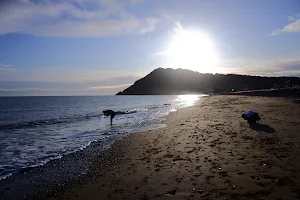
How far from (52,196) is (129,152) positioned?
5.34 metres

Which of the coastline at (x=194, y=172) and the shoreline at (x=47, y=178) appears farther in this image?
the shoreline at (x=47, y=178)

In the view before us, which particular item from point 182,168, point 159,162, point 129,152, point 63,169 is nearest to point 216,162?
point 182,168

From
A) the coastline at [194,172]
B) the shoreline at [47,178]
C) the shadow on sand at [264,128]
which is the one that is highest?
the shadow on sand at [264,128]

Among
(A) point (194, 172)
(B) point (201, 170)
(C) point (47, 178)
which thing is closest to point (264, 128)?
(B) point (201, 170)

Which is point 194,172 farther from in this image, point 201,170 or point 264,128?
point 264,128

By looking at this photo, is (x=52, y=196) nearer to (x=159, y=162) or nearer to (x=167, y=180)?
(x=167, y=180)

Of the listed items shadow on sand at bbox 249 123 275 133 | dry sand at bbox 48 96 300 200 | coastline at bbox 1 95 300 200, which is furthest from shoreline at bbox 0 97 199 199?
shadow on sand at bbox 249 123 275 133

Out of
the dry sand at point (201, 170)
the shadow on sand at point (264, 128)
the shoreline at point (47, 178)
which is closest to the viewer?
the dry sand at point (201, 170)

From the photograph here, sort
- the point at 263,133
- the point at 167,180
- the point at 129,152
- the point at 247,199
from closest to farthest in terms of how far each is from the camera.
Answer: the point at 247,199 < the point at 167,180 < the point at 129,152 < the point at 263,133

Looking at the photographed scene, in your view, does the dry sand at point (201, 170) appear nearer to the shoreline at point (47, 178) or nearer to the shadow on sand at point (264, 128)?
the shoreline at point (47, 178)

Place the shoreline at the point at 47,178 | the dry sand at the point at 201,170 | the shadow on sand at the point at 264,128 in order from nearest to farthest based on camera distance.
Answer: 1. the dry sand at the point at 201,170
2. the shoreline at the point at 47,178
3. the shadow on sand at the point at 264,128

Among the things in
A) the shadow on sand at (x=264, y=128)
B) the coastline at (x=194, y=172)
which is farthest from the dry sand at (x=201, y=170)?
the shadow on sand at (x=264, y=128)

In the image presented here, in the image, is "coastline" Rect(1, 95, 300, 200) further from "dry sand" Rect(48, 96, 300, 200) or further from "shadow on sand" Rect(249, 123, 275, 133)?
"shadow on sand" Rect(249, 123, 275, 133)

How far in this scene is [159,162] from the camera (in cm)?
973
